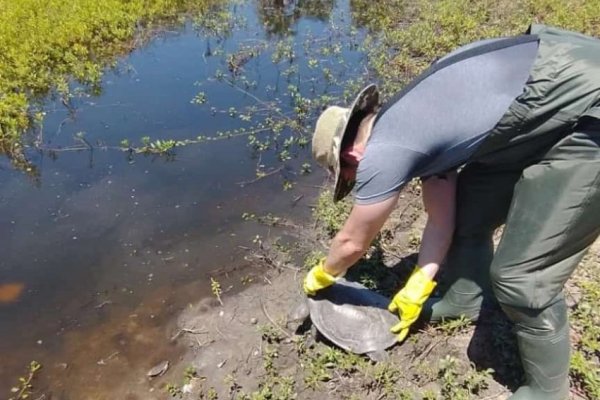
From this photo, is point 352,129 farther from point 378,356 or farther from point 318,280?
point 378,356

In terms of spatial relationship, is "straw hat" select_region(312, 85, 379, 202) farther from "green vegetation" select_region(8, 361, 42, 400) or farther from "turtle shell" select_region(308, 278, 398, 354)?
"green vegetation" select_region(8, 361, 42, 400)

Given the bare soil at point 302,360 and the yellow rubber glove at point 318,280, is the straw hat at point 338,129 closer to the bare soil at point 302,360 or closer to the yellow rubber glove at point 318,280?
the yellow rubber glove at point 318,280

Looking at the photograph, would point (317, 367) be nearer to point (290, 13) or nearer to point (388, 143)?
point (388, 143)

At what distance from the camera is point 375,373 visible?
2947mm

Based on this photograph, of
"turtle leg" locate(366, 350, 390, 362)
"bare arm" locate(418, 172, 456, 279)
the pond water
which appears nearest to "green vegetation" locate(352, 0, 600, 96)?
the pond water

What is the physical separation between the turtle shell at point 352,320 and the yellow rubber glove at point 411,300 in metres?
0.05

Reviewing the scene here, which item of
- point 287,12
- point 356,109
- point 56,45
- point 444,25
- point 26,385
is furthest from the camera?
point 287,12

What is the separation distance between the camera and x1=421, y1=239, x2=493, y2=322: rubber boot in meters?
3.02

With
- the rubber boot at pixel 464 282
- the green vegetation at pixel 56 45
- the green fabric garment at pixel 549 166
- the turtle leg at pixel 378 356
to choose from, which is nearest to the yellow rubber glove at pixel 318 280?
the turtle leg at pixel 378 356

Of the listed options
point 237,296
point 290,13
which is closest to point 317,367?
point 237,296

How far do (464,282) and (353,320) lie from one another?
0.64 metres

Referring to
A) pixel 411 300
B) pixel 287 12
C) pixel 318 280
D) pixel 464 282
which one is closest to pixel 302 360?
pixel 318 280

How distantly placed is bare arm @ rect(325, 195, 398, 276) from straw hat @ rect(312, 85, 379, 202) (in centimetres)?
→ 19

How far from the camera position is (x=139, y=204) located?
15.4 ft
